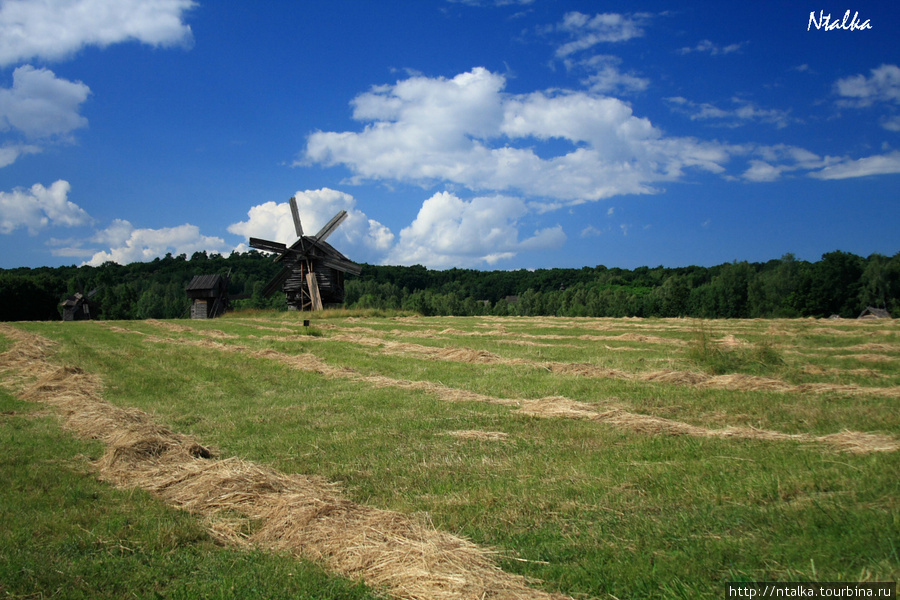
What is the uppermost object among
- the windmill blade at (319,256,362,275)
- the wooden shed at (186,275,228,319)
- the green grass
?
the windmill blade at (319,256,362,275)

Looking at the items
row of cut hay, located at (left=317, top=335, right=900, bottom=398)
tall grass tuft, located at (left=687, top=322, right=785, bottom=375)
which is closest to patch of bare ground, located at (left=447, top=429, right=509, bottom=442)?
row of cut hay, located at (left=317, top=335, right=900, bottom=398)

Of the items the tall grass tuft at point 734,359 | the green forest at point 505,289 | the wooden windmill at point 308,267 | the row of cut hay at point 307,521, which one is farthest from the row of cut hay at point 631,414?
the green forest at point 505,289

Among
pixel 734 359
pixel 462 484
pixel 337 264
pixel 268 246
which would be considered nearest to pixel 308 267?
pixel 337 264

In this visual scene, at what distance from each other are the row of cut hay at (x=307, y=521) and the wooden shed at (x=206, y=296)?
47.9 meters

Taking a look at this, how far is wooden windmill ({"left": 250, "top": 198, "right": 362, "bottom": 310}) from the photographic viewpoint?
45844 mm

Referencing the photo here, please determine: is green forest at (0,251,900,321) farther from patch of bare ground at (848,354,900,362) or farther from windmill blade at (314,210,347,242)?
patch of bare ground at (848,354,900,362)

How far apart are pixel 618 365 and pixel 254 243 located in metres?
38.9

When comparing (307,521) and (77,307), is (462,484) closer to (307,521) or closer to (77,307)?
(307,521)

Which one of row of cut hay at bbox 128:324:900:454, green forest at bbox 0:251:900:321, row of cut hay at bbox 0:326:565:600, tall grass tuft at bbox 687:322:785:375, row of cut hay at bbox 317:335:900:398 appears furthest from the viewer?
green forest at bbox 0:251:900:321

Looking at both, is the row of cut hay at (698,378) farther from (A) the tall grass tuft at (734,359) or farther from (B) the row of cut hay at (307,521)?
(B) the row of cut hay at (307,521)

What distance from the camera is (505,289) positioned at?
4060 inches

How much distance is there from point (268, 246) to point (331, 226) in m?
5.97

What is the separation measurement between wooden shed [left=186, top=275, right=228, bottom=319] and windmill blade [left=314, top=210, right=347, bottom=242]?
1338 cm

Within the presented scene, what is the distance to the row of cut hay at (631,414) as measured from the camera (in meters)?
6.03
